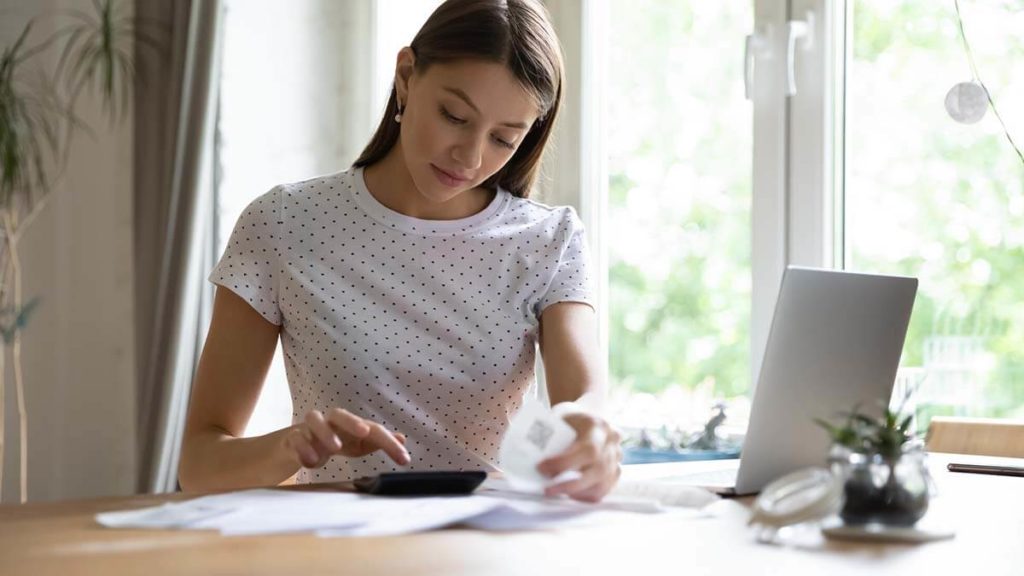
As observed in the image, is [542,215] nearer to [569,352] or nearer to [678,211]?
[569,352]

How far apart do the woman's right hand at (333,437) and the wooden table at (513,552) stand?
0.19 metres

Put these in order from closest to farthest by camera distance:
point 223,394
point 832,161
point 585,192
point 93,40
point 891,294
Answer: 1. point 891,294
2. point 223,394
3. point 832,161
4. point 585,192
5. point 93,40

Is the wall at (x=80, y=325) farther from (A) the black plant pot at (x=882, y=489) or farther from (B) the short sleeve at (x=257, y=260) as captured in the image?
(A) the black plant pot at (x=882, y=489)

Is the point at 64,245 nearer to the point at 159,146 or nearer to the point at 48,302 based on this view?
the point at 48,302

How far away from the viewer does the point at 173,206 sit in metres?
2.85

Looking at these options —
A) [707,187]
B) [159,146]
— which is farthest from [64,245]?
[707,187]

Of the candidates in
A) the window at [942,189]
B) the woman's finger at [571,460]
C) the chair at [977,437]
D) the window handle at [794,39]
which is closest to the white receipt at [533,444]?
the woman's finger at [571,460]

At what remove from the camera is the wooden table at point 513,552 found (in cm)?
88

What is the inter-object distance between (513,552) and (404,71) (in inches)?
34.9

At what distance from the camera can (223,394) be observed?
1607 millimetres

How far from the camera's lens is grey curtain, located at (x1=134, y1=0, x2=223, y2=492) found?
2.80 m

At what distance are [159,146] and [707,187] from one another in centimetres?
133

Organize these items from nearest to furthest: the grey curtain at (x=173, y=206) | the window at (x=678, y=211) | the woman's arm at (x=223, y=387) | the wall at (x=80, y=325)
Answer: the woman's arm at (x=223, y=387) < the window at (x=678, y=211) < the grey curtain at (x=173, y=206) < the wall at (x=80, y=325)

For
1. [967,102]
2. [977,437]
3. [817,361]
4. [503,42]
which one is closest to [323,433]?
[817,361]
